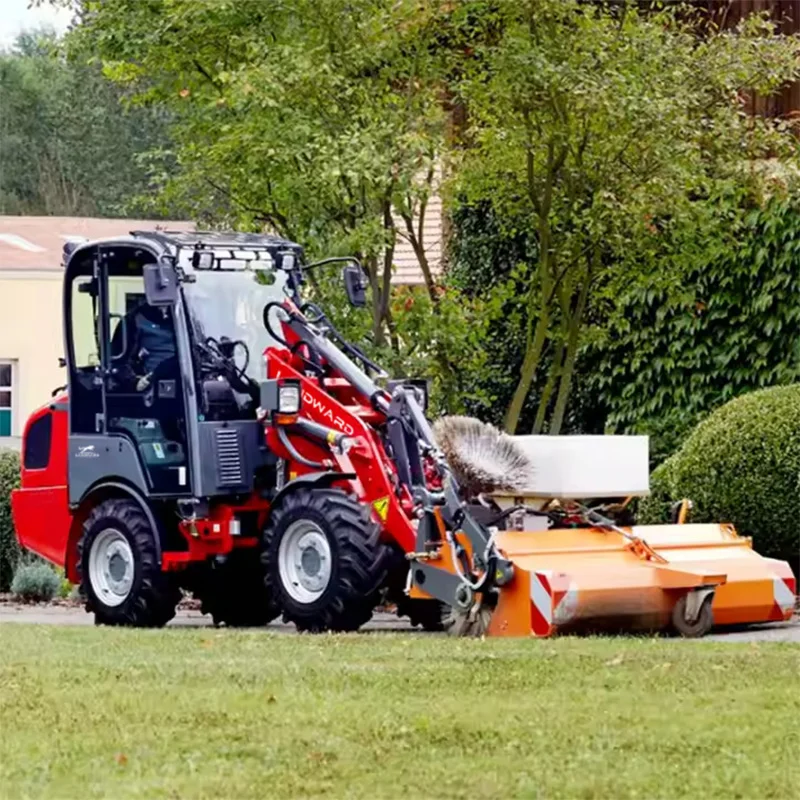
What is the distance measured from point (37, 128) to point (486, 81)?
39520 millimetres

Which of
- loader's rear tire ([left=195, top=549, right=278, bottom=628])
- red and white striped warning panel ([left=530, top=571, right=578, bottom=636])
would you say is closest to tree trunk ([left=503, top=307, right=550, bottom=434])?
loader's rear tire ([left=195, top=549, right=278, bottom=628])

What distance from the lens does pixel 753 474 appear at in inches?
681

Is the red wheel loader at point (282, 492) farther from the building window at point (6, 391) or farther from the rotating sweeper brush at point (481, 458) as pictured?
the building window at point (6, 391)

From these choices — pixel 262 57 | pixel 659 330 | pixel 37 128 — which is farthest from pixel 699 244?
pixel 37 128

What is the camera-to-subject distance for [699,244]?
19.6m

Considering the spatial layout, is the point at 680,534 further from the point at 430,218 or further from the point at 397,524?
the point at 430,218

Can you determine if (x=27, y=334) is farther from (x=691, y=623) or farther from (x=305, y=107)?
(x=691, y=623)

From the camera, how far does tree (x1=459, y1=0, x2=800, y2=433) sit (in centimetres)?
1811

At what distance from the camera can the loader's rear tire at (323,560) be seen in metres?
13.6

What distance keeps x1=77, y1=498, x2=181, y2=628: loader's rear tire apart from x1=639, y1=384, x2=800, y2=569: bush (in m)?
4.94

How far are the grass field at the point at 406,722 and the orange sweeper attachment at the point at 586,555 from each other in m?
1.04

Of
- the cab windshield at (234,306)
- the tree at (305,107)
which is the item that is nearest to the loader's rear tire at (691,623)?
the cab windshield at (234,306)

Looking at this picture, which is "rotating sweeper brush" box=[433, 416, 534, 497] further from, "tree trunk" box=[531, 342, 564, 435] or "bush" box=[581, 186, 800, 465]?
"tree trunk" box=[531, 342, 564, 435]

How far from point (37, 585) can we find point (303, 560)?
6506 mm
